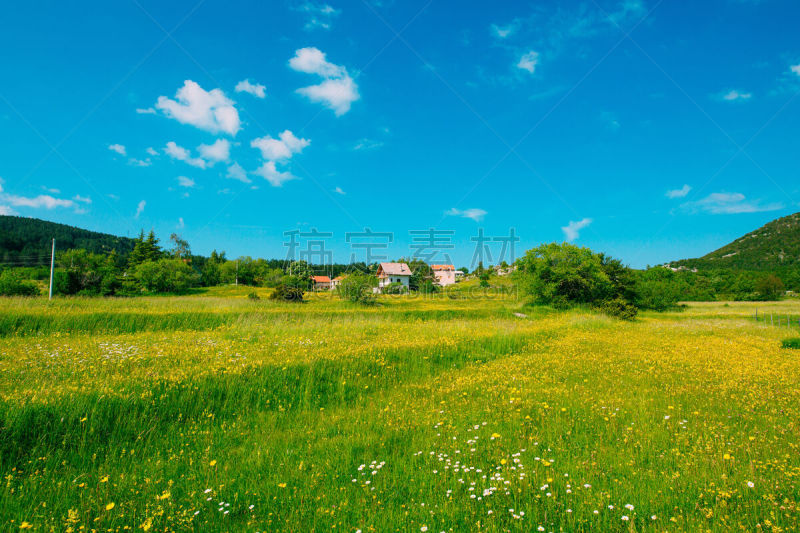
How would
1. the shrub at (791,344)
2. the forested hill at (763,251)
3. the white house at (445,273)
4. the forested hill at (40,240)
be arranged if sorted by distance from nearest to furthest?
the shrub at (791,344) → the forested hill at (40,240) → the forested hill at (763,251) → the white house at (445,273)

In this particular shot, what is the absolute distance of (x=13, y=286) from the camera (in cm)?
3641

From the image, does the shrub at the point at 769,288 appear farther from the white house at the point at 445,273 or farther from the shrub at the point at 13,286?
the shrub at the point at 13,286

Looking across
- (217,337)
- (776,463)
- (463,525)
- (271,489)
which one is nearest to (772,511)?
(776,463)

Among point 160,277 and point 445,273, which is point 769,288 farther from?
point 160,277

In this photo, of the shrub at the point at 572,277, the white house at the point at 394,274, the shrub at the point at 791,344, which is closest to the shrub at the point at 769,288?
the shrub at the point at 572,277

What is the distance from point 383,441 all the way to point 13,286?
5149 centimetres

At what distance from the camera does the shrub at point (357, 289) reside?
4084 centimetres

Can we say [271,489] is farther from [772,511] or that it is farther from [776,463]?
[776,463]

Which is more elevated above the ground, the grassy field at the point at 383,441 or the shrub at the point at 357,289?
the shrub at the point at 357,289

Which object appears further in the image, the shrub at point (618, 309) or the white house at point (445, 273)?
the white house at point (445, 273)

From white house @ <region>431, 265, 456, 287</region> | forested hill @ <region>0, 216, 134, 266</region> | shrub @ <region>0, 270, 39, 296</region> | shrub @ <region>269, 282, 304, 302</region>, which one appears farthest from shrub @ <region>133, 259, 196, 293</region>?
white house @ <region>431, 265, 456, 287</region>

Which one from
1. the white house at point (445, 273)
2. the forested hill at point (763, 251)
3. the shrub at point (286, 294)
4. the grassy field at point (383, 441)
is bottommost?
A: the grassy field at point (383, 441)

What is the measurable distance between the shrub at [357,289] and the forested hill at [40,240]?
70035mm

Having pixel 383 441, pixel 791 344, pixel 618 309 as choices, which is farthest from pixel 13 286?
pixel 618 309
